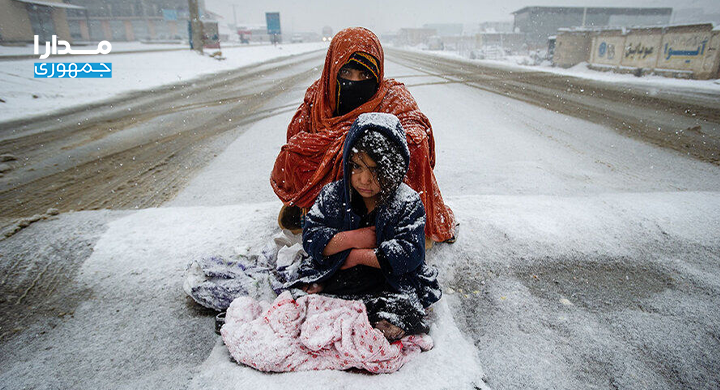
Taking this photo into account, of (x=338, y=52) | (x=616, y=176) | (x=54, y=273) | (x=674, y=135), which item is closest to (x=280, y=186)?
(x=338, y=52)

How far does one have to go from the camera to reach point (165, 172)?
4320 mm

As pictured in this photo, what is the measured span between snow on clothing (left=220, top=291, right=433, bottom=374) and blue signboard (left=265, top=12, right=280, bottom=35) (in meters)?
52.2

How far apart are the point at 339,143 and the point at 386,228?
801 millimetres

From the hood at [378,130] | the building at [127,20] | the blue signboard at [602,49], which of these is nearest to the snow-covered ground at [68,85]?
the hood at [378,130]

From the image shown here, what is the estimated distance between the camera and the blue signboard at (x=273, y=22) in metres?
47.6

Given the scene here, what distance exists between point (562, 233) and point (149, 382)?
2.77 meters

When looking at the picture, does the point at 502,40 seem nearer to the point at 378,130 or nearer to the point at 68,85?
the point at 68,85

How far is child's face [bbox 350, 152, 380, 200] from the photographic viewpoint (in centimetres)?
159

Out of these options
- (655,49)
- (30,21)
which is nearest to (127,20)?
(30,21)

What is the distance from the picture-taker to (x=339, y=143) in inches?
89.7

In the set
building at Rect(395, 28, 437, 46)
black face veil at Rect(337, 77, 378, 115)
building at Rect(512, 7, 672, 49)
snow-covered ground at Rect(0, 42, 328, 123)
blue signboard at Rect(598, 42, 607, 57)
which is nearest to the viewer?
black face veil at Rect(337, 77, 378, 115)

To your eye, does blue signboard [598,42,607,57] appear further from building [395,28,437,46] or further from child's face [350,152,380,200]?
building [395,28,437,46]

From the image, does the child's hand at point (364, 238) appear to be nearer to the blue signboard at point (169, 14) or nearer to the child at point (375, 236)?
the child at point (375, 236)

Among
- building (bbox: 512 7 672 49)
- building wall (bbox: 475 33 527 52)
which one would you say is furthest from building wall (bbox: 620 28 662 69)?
building (bbox: 512 7 672 49)
